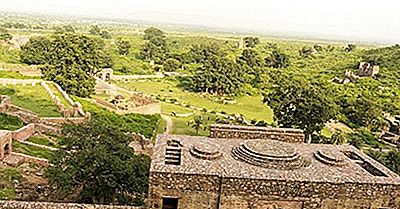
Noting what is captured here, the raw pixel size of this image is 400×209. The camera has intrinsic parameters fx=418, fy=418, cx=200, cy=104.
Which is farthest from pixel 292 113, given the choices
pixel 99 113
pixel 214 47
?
pixel 214 47

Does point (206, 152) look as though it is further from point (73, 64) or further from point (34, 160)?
point (73, 64)

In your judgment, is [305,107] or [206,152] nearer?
[206,152]

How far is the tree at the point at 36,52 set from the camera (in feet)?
243

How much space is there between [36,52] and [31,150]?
52832mm

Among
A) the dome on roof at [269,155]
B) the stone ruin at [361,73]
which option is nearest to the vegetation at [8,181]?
the dome on roof at [269,155]

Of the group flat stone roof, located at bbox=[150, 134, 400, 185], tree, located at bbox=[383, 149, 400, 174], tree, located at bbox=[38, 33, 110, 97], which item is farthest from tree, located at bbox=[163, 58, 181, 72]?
flat stone roof, located at bbox=[150, 134, 400, 185]

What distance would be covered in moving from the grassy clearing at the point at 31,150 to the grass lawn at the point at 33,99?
8.84m

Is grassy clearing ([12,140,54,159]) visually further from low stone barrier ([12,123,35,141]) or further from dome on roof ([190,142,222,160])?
dome on roof ([190,142,222,160])

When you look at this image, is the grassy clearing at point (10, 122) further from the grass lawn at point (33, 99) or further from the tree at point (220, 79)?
the tree at point (220, 79)

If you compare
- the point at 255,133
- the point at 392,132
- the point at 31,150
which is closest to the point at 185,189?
the point at 255,133

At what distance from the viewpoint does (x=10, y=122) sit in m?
32.4

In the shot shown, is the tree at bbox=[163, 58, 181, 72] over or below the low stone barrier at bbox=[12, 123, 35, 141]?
below

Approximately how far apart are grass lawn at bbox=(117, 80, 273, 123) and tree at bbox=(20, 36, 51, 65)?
48.7ft

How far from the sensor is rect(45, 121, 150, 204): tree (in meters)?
18.4
